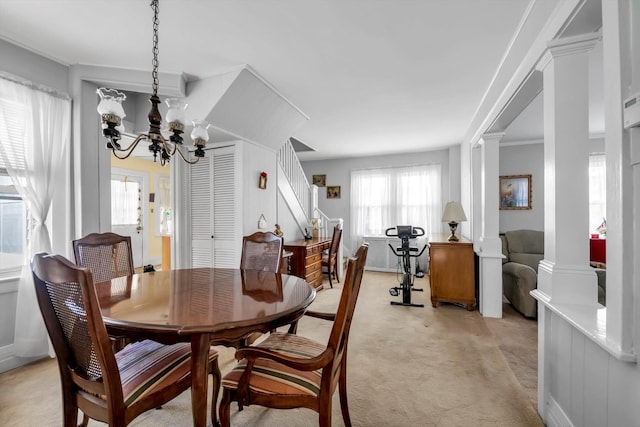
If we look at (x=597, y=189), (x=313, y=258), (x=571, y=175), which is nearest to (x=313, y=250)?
(x=313, y=258)

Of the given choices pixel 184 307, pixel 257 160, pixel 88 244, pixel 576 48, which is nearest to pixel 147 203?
pixel 257 160

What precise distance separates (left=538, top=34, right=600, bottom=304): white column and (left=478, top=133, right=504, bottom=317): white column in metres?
1.84

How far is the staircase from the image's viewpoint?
179 inches

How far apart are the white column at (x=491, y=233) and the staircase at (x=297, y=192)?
8.37 ft

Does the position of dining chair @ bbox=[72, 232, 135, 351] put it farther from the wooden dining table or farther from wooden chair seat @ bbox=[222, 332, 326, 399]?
wooden chair seat @ bbox=[222, 332, 326, 399]

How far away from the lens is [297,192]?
5.05 metres

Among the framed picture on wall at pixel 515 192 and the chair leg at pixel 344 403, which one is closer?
the chair leg at pixel 344 403

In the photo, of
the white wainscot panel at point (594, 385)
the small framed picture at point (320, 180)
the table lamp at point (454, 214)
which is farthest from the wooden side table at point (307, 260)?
the white wainscot panel at point (594, 385)

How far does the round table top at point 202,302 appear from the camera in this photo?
1157mm

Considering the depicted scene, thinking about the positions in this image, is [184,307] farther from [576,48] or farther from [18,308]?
[576,48]

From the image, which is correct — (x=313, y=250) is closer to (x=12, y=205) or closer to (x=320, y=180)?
(x=320, y=180)

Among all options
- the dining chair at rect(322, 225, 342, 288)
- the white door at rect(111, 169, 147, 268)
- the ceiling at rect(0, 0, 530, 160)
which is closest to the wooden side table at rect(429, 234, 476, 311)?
the dining chair at rect(322, 225, 342, 288)

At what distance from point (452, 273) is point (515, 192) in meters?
2.47

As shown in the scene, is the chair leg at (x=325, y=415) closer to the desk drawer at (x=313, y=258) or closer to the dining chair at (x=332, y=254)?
the desk drawer at (x=313, y=258)
